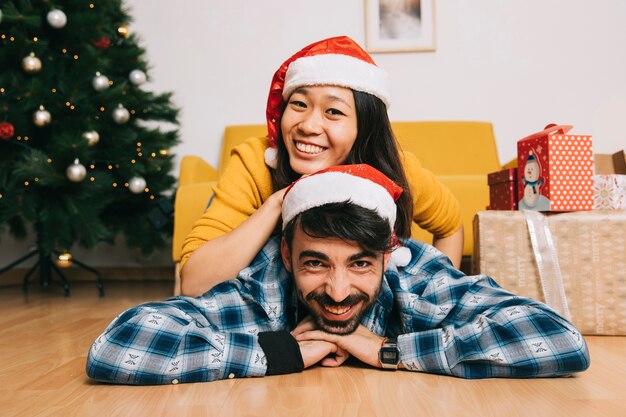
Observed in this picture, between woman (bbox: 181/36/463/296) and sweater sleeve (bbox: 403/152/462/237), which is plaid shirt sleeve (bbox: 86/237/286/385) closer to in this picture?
woman (bbox: 181/36/463/296)

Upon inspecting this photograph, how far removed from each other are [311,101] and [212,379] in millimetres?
639

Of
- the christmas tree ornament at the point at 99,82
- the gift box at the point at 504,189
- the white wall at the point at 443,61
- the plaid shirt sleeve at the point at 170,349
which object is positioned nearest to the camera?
the plaid shirt sleeve at the point at 170,349

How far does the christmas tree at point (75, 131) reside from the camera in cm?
243

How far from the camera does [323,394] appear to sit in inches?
37.5

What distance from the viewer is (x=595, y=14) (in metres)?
3.03

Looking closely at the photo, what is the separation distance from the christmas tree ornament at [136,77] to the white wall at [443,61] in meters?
0.29

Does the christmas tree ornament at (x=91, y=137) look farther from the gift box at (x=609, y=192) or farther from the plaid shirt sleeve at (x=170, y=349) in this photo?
the gift box at (x=609, y=192)

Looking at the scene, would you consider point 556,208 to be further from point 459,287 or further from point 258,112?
point 258,112

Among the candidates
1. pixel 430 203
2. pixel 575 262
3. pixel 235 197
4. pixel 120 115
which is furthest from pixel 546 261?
pixel 120 115

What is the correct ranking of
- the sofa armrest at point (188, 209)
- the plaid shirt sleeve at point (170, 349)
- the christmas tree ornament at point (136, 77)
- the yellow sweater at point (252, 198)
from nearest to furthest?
the plaid shirt sleeve at point (170, 349)
the yellow sweater at point (252, 198)
the sofa armrest at point (188, 209)
the christmas tree ornament at point (136, 77)

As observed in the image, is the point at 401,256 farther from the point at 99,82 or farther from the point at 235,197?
the point at 99,82

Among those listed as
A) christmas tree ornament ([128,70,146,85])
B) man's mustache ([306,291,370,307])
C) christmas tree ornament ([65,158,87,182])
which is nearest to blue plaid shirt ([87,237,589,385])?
man's mustache ([306,291,370,307])

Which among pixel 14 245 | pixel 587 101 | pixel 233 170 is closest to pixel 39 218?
pixel 14 245

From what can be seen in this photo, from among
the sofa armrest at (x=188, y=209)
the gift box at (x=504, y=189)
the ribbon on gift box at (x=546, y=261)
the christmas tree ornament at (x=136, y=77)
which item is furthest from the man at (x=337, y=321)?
the christmas tree ornament at (x=136, y=77)
